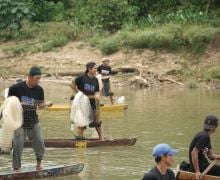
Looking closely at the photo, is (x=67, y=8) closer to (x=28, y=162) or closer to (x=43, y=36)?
(x=43, y=36)

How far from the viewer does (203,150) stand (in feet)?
32.4

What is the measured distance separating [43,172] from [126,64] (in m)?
21.6

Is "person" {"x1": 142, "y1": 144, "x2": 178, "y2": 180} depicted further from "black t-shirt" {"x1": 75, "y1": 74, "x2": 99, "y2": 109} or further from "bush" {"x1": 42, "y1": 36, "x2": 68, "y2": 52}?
"bush" {"x1": 42, "y1": 36, "x2": 68, "y2": 52}

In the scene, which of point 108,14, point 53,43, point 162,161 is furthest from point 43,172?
point 108,14

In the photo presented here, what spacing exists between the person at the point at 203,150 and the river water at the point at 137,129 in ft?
6.23

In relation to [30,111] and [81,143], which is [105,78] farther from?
[30,111]

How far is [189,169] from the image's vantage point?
10.2m

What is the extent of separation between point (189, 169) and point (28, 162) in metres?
3.68

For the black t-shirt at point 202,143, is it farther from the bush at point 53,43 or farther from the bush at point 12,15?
the bush at point 12,15

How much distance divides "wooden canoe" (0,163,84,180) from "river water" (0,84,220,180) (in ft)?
0.53

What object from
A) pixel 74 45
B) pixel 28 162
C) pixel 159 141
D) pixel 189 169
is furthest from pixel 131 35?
pixel 189 169

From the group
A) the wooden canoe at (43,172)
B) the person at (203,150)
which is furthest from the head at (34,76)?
the person at (203,150)

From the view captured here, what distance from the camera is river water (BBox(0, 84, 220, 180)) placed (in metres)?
12.6

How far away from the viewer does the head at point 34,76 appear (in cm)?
1079
